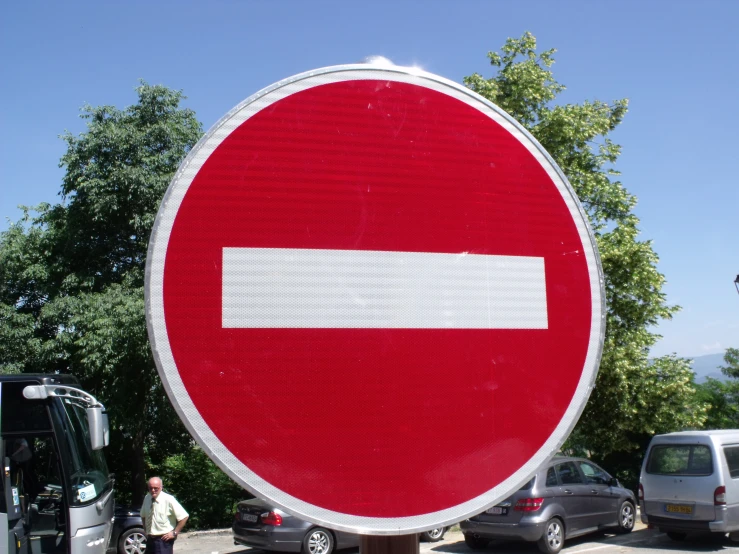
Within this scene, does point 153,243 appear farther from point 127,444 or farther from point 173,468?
point 173,468

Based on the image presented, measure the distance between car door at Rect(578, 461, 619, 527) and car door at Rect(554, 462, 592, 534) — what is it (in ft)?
0.54

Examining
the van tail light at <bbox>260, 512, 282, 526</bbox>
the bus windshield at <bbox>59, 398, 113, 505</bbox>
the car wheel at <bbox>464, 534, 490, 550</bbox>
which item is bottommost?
the car wheel at <bbox>464, 534, 490, 550</bbox>

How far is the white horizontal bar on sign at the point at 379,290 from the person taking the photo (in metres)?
1.04

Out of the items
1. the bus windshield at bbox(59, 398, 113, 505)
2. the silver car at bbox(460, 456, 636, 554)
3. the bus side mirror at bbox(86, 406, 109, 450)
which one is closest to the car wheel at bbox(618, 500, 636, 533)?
the silver car at bbox(460, 456, 636, 554)

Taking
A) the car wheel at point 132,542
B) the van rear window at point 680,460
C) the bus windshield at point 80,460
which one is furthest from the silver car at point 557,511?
the bus windshield at point 80,460

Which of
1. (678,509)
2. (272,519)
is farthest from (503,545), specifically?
(272,519)

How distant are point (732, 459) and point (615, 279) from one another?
399 centimetres

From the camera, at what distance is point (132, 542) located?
42.7 ft

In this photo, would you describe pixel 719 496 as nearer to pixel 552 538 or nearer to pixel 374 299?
pixel 552 538

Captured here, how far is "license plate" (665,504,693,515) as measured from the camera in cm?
1168

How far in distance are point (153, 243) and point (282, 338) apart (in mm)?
236

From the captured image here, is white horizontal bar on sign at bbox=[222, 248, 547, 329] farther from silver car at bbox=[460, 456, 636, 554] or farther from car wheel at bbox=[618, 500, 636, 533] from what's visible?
car wheel at bbox=[618, 500, 636, 533]

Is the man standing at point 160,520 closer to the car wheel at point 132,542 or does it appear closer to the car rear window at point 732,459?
the car wheel at point 132,542

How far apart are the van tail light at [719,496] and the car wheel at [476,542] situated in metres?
4.08
